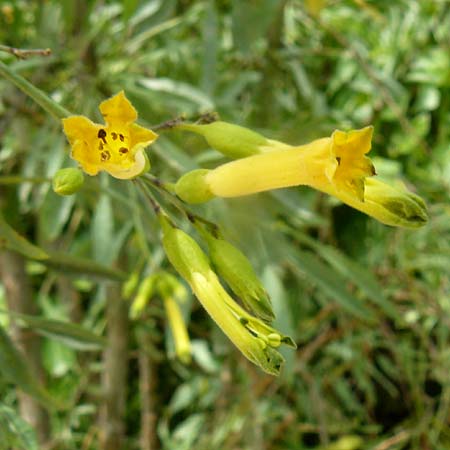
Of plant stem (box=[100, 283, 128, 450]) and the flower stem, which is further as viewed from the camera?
plant stem (box=[100, 283, 128, 450])

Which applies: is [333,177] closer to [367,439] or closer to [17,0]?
[17,0]

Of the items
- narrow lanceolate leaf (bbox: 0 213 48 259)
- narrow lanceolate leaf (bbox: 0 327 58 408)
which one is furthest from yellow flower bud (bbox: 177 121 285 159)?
narrow lanceolate leaf (bbox: 0 327 58 408)

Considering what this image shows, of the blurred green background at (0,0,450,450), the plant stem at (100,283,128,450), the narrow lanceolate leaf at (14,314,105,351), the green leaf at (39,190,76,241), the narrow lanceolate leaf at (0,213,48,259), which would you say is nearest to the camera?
the narrow lanceolate leaf at (0,213,48,259)

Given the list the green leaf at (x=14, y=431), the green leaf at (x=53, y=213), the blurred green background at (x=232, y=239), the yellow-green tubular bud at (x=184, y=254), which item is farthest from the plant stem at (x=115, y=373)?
the yellow-green tubular bud at (x=184, y=254)

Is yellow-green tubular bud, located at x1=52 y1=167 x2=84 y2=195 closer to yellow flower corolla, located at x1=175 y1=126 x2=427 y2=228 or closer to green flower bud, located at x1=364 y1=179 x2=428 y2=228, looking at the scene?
yellow flower corolla, located at x1=175 y1=126 x2=427 y2=228

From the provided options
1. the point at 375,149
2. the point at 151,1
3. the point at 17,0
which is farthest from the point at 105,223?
the point at 375,149

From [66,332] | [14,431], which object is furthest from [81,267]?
[14,431]
